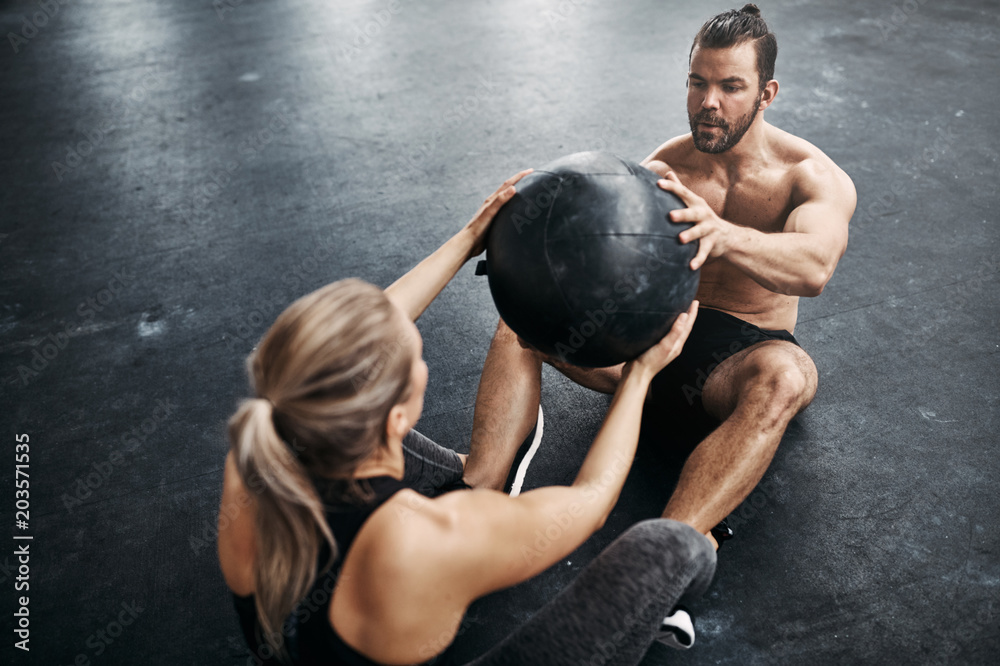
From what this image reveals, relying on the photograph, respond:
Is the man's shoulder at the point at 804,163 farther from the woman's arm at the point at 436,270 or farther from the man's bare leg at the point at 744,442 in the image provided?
the woman's arm at the point at 436,270

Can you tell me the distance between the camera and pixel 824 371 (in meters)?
2.44

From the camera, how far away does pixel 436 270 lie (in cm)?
175

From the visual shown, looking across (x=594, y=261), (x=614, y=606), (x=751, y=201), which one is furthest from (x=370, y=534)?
(x=751, y=201)

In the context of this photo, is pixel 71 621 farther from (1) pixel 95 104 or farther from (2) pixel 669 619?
(1) pixel 95 104

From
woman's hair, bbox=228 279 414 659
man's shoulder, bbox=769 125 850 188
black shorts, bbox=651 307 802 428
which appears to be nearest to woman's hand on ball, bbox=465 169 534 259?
woman's hair, bbox=228 279 414 659

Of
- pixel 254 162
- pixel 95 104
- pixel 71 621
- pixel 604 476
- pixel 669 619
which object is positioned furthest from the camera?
pixel 95 104

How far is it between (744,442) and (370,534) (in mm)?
1055

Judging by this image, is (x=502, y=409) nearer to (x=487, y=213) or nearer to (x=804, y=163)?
(x=487, y=213)

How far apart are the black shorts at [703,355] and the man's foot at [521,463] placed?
417 mm

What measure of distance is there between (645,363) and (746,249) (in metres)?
0.44

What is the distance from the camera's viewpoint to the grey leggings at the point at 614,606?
1227 mm

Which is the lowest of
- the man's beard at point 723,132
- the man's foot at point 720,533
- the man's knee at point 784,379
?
the man's foot at point 720,533

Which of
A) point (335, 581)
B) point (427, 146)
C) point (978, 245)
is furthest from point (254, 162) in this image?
point (978, 245)

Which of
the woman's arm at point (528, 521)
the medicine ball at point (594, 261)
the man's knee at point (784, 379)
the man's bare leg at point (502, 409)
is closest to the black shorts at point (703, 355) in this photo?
the man's knee at point (784, 379)
